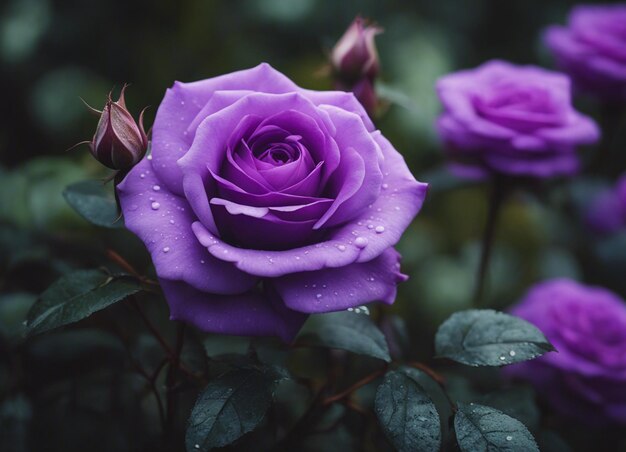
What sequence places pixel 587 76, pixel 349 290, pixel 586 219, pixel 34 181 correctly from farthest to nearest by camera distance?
pixel 586 219
pixel 587 76
pixel 34 181
pixel 349 290

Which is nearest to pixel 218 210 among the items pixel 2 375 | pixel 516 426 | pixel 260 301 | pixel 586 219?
pixel 260 301

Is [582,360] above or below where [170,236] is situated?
below

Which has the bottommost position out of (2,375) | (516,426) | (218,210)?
(2,375)

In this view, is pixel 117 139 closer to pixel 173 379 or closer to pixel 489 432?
pixel 173 379

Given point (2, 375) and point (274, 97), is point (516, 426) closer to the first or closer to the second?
point (274, 97)

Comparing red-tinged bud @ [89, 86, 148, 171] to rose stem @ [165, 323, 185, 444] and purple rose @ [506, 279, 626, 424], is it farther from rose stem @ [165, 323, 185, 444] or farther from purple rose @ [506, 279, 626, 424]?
purple rose @ [506, 279, 626, 424]

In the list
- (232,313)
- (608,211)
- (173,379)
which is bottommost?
(608,211)

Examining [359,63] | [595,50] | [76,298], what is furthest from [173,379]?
[595,50]

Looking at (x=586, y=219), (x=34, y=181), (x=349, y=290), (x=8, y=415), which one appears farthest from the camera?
(x=586, y=219)

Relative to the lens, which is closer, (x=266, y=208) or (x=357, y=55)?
(x=266, y=208)
